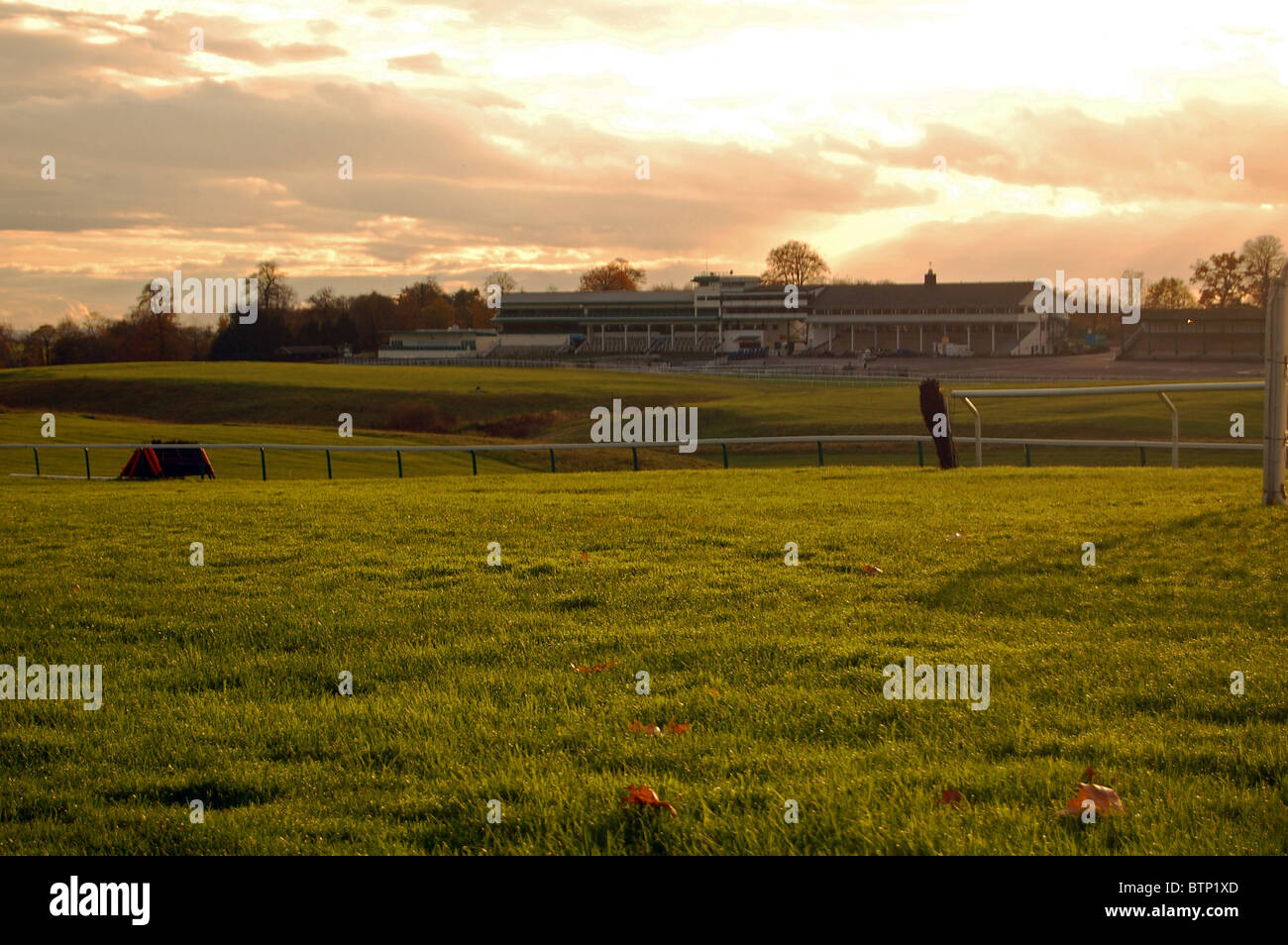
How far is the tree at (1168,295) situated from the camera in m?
131

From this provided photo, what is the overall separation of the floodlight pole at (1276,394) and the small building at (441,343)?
110119mm

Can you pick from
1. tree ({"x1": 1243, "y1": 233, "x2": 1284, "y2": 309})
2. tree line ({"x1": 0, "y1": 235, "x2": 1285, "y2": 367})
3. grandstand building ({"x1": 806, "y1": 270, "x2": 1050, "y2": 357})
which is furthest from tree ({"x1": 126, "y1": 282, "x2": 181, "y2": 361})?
tree ({"x1": 1243, "y1": 233, "x2": 1284, "y2": 309})

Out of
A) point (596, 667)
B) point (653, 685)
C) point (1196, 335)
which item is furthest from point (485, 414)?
point (1196, 335)

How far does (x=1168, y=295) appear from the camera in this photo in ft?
438

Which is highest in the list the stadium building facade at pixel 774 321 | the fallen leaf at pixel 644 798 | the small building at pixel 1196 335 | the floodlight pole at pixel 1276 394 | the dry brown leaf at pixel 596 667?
the stadium building facade at pixel 774 321

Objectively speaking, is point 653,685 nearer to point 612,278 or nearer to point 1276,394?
point 1276,394

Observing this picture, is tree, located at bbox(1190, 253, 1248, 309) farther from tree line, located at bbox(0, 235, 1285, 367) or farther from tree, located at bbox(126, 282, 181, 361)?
tree, located at bbox(126, 282, 181, 361)

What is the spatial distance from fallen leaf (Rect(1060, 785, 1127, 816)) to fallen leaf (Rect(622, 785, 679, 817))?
1.33 metres

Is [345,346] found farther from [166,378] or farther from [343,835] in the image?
[343,835]

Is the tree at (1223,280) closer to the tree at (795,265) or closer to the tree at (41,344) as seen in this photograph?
the tree at (795,265)

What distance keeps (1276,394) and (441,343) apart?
11846cm

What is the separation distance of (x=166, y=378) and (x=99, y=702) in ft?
253

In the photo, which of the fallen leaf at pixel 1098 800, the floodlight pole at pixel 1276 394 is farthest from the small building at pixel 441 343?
the fallen leaf at pixel 1098 800
